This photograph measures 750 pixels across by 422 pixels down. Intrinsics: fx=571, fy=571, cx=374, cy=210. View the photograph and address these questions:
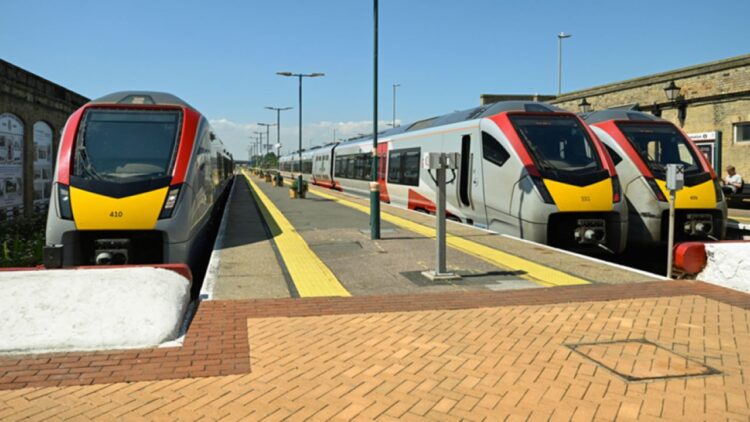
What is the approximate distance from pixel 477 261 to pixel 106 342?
6.20m

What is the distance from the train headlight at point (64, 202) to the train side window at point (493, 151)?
844 cm

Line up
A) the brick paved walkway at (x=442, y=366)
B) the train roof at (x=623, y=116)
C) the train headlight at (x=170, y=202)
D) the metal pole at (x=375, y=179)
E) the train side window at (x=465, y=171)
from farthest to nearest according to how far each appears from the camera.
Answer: the train side window at (x=465, y=171), the train roof at (x=623, y=116), the metal pole at (x=375, y=179), the train headlight at (x=170, y=202), the brick paved walkway at (x=442, y=366)

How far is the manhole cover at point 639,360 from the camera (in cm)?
481

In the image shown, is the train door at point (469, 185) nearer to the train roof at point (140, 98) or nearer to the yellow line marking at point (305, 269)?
the yellow line marking at point (305, 269)

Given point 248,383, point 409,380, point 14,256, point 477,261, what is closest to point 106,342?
point 248,383

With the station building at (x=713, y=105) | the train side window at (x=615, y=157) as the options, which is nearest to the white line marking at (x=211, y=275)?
the train side window at (x=615, y=157)

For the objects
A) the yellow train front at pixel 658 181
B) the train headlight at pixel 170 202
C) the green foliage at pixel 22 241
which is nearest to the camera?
the train headlight at pixel 170 202

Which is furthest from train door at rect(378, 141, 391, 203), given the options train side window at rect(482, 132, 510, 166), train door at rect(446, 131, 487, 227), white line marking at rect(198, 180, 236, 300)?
white line marking at rect(198, 180, 236, 300)

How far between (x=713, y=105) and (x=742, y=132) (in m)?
1.48

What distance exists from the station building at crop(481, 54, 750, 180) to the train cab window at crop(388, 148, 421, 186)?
872 cm

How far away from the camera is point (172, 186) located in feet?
31.0

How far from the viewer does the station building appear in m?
21.4

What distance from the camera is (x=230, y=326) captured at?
6.11 m

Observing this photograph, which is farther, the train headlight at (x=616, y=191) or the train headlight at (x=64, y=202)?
the train headlight at (x=616, y=191)
